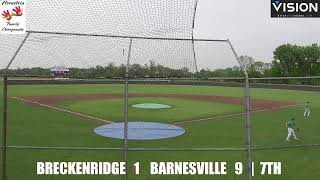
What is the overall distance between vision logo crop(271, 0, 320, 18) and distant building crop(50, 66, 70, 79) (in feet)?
43.4

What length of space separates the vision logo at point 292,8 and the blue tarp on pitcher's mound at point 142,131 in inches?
303

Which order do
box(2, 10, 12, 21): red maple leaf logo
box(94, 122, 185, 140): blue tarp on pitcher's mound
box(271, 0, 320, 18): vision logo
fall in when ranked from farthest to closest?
box(271, 0, 320, 18): vision logo < box(2, 10, 12, 21): red maple leaf logo < box(94, 122, 185, 140): blue tarp on pitcher's mound

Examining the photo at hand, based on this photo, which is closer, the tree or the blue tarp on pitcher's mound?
the blue tarp on pitcher's mound

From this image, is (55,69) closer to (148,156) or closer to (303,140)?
(148,156)

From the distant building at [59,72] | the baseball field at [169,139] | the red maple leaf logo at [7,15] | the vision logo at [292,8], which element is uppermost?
the vision logo at [292,8]

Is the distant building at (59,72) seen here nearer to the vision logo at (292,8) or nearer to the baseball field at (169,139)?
the baseball field at (169,139)

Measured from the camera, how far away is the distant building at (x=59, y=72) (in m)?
8.18

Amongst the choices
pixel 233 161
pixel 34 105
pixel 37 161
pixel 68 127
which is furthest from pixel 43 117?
pixel 233 161

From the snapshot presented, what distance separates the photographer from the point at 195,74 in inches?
375

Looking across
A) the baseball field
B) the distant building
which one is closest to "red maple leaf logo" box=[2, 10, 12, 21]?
the baseball field

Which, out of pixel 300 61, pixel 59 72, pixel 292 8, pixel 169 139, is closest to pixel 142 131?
pixel 169 139

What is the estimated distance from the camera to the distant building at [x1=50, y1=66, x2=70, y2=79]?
26.8 feet

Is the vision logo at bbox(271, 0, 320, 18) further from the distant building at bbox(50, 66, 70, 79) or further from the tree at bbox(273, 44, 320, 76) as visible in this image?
the tree at bbox(273, 44, 320, 76)

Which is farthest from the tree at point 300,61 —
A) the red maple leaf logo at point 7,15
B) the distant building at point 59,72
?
the distant building at point 59,72
